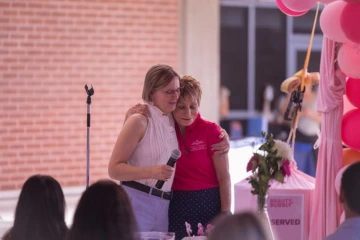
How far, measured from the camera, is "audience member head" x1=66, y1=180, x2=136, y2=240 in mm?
2535

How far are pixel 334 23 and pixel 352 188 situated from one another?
4.68 ft

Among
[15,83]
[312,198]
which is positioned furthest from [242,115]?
[312,198]

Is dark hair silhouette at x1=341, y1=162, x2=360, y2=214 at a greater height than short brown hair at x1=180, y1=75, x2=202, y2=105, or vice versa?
short brown hair at x1=180, y1=75, x2=202, y2=105

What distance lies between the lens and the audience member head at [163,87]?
378 cm

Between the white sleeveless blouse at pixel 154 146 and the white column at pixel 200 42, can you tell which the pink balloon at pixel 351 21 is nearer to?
the white sleeveless blouse at pixel 154 146

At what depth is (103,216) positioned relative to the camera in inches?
100

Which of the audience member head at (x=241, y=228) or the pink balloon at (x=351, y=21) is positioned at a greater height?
the pink balloon at (x=351, y=21)

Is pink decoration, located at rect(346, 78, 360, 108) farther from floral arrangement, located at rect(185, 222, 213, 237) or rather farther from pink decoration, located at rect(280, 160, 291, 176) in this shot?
floral arrangement, located at rect(185, 222, 213, 237)

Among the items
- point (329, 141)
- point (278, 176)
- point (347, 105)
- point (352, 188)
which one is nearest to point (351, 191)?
point (352, 188)

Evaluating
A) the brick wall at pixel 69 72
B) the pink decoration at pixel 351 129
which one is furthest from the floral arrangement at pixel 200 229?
the brick wall at pixel 69 72

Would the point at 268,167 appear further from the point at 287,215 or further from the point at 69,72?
the point at 69,72

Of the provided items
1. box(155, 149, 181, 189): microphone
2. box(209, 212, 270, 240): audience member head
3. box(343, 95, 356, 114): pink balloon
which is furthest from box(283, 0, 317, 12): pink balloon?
box(209, 212, 270, 240): audience member head

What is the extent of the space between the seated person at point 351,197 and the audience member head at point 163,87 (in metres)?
1.06

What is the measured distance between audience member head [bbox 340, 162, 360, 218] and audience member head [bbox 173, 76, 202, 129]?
1.06 metres
